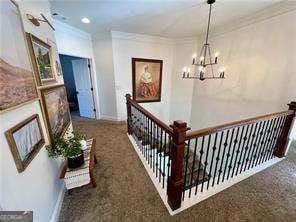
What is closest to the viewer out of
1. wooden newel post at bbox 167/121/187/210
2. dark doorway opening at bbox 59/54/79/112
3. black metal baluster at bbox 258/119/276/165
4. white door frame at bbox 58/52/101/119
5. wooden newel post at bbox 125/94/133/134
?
wooden newel post at bbox 167/121/187/210

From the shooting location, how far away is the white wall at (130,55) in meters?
4.46

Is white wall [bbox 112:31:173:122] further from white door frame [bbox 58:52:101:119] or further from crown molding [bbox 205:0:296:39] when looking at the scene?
crown molding [bbox 205:0:296:39]

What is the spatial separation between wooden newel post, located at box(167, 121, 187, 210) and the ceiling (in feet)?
7.47

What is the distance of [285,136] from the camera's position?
8.68ft

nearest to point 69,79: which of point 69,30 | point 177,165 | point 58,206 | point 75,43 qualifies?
point 75,43

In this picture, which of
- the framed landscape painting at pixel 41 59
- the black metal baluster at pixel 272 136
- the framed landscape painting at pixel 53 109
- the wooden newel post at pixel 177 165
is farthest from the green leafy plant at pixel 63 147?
the black metal baluster at pixel 272 136

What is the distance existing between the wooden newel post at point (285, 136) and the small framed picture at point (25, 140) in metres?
3.52

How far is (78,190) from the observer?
2092mm

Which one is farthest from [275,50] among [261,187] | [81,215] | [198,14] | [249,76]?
[81,215]

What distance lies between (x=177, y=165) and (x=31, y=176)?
1.36m

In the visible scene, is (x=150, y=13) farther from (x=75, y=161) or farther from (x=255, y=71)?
(x=75, y=161)

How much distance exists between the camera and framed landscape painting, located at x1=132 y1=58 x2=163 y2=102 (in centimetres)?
485

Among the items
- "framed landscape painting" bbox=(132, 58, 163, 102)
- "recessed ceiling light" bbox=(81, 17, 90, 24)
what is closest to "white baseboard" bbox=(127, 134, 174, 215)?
"framed landscape painting" bbox=(132, 58, 163, 102)

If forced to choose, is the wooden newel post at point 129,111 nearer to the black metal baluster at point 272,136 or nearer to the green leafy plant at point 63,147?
the green leafy plant at point 63,147
